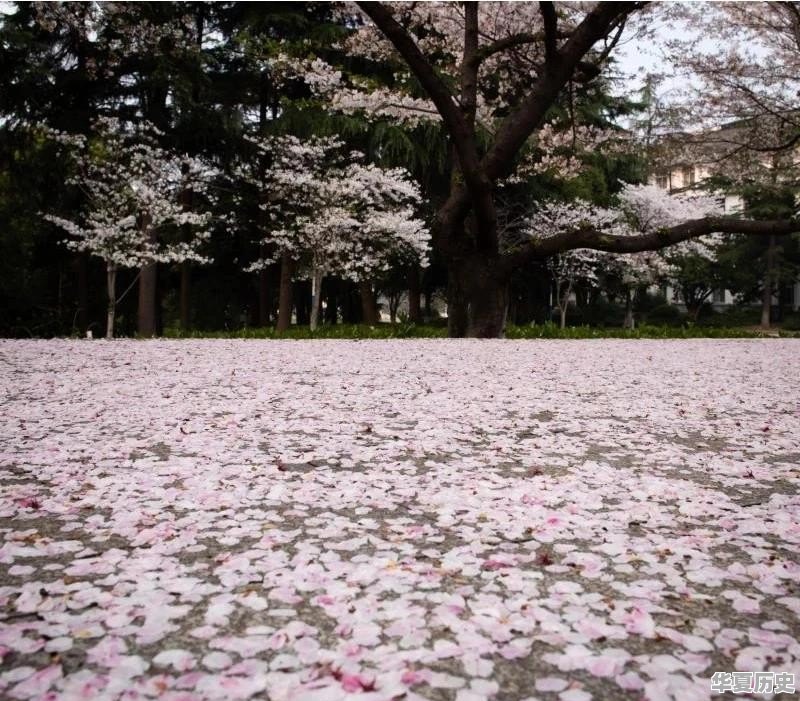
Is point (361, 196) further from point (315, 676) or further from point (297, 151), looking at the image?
point (315, 676)

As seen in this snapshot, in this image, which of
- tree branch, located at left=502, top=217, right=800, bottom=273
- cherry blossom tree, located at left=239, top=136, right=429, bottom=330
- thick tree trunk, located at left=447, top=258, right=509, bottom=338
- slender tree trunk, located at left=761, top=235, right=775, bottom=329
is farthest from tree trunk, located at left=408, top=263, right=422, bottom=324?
slender tree trunk, located at left=761, top=235, right=775, bottom=329

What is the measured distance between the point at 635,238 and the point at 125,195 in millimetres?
12764

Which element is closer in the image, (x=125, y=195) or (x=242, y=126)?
(x=125, y=195)

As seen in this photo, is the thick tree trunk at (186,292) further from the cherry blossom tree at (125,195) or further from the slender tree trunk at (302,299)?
the slender tree trunk at (302,299)

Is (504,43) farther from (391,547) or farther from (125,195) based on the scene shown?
(391,547)

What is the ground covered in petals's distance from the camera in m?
1.96

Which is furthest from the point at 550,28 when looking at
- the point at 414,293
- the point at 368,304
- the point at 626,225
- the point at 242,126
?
the point at 626,225

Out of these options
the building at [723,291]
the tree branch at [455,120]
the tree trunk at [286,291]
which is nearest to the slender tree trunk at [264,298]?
the tree trunk at [286,291]

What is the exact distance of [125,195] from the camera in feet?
54.5

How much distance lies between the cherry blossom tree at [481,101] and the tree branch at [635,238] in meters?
0.02

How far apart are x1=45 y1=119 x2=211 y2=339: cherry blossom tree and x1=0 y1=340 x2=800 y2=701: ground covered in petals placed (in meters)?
11.0

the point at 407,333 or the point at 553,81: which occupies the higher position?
the point at 553,81

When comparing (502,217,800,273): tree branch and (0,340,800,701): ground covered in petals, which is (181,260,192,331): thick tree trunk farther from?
(0,340,800,701): ground covered in petals

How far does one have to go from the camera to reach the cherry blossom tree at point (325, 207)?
19.0 metres
